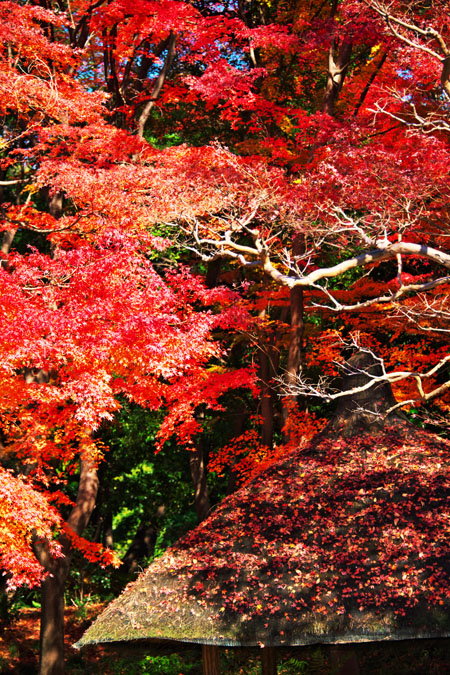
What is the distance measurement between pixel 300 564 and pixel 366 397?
2535mm

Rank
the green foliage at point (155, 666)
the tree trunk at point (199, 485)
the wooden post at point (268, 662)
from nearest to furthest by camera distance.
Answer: the wooden post at point (268, 662), the green foliage at point (155, 666), the tree trunk at point (199, 485)

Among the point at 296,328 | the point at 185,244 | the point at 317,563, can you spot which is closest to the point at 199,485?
the point at 296,328

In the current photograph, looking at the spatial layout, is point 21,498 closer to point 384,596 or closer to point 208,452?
point 384,596

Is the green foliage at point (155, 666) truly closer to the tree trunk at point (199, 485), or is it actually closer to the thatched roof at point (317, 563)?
the tree trunk at point (199, 485)

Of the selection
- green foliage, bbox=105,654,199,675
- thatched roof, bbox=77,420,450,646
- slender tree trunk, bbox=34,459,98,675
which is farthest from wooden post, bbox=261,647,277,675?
green foliage, bbox=105,654,199,675

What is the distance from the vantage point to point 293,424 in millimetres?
12180

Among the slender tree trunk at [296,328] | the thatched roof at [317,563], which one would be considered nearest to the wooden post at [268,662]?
the thatched roof at [317,563]

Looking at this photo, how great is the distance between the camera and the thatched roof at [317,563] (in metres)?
6.94

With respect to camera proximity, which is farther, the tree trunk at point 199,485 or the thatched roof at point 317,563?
the tree trunk at point 199,485

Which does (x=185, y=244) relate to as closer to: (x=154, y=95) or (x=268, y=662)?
(x=154, y=95)

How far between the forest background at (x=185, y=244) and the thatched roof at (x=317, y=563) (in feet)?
3.73

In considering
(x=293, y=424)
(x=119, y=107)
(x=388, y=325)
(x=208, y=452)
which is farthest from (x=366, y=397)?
(x=208, y=452)

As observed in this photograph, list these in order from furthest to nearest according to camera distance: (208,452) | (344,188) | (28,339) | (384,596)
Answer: (208,452)
(344,188)
(28,339)
(384,596)

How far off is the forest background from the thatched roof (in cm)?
114
